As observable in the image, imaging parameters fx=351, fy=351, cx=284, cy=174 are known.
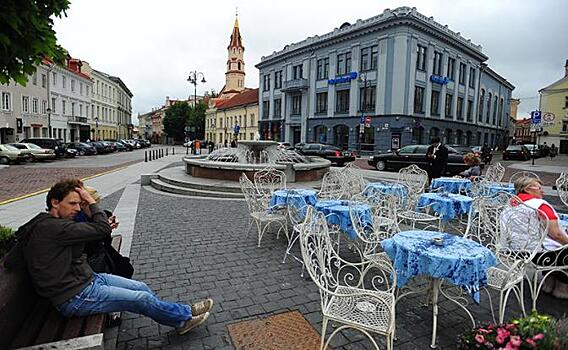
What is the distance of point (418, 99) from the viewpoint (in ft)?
116

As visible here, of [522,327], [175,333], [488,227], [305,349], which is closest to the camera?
[522,327]

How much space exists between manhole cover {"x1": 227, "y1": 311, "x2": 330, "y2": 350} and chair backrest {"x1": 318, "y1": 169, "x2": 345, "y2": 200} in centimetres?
387

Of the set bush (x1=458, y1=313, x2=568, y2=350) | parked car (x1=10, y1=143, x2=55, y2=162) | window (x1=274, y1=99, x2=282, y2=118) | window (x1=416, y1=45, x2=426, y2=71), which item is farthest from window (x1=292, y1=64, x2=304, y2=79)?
bush (x1=458, y1=313, x2=568, y2=350)

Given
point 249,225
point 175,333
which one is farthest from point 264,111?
point 175,333

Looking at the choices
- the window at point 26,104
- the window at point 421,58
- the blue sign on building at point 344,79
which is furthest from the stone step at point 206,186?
the window at point 26,104

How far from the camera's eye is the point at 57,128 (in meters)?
42.8

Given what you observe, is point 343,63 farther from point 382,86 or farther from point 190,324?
point 190,324

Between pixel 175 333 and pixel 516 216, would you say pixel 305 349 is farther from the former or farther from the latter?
pixel 516 216

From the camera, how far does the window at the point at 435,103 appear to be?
37.4 meters

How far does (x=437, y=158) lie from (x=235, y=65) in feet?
254

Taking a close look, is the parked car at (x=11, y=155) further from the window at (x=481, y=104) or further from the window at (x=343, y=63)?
the window at (x=481, y=104)

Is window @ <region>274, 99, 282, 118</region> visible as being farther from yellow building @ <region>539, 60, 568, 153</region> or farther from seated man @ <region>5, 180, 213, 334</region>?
seated man @ <region>5, 180, 213, 334</region>

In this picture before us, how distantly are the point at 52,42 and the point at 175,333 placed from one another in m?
2.71

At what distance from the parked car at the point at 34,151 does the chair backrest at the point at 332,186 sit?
23.5 meters
